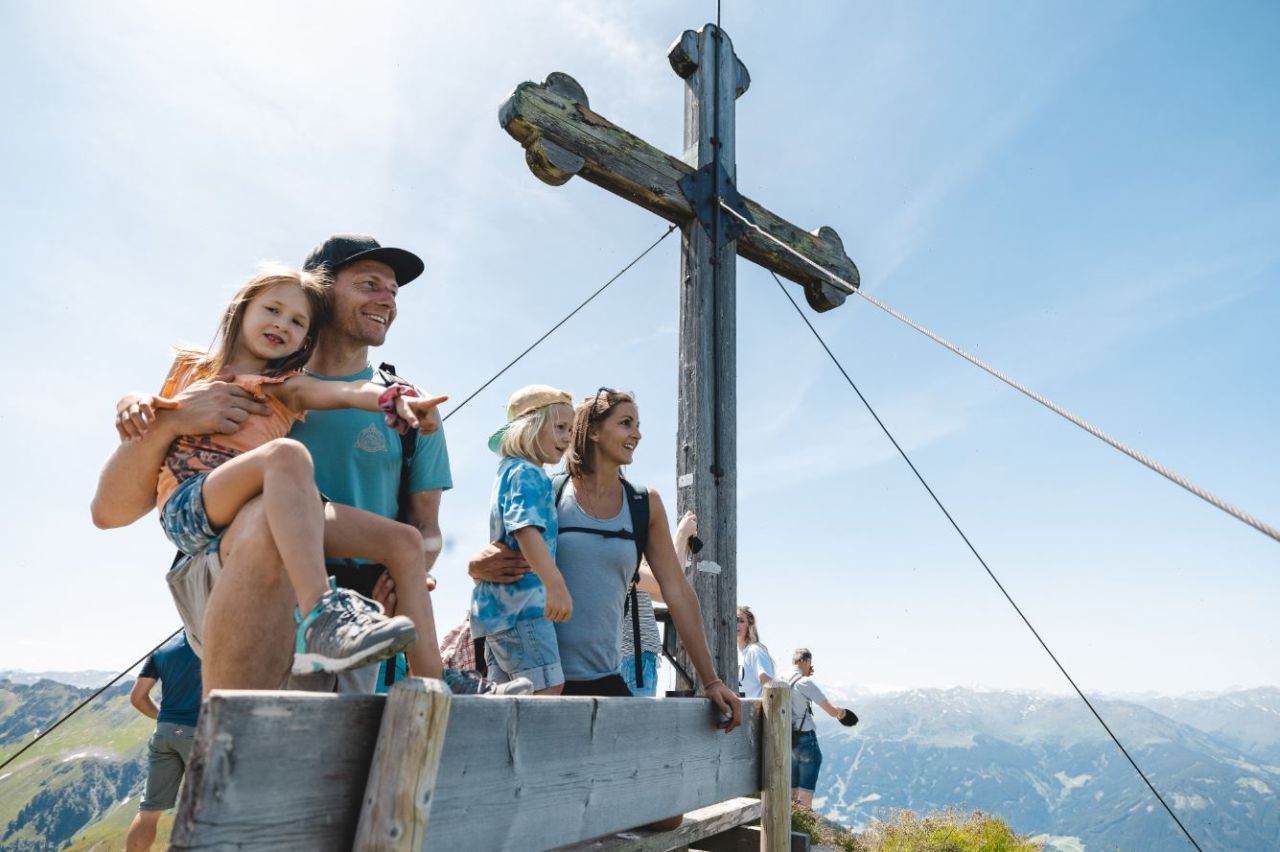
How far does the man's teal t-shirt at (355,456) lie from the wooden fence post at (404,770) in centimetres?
110

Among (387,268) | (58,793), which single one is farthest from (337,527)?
(58,793)

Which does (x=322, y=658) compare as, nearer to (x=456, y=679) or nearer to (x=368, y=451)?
(x=456, y=679)

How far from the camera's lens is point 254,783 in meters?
1.26

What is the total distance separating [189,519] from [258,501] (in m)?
0.25

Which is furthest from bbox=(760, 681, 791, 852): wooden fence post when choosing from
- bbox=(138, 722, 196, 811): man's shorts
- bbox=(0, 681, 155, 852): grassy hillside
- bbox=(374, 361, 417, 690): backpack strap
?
bbox=(0, 681, 155, 852): grassy hillside

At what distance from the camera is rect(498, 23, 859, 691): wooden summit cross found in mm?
4781

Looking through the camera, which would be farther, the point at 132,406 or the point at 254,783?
the point at 132,406

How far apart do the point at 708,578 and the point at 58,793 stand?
210852 millimetres

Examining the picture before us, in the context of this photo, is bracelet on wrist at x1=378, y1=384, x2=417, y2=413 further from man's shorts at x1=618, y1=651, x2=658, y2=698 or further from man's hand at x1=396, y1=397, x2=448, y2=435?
man's shorts at x1=618, y1=651, x2=658, y2=698

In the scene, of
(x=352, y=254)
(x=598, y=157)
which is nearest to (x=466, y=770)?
(x=352, y=254)

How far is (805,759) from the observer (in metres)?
9.58

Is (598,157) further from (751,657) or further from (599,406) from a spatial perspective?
(751,657)

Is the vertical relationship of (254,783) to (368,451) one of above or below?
below

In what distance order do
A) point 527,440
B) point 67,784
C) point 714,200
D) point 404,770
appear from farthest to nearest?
point 67,784 → point 714,200 → point 527,440 → point 404,770
